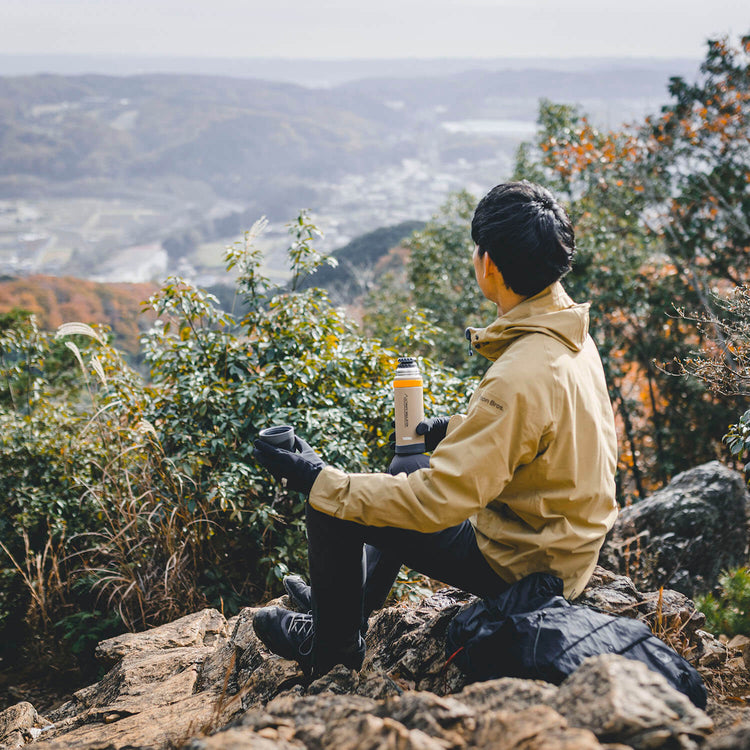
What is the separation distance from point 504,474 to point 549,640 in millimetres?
432

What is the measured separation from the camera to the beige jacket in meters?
1.52

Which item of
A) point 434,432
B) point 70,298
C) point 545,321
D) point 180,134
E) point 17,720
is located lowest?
point 70,298

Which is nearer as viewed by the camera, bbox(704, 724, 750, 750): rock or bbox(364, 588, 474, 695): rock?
bbox(704, 724, 750, 750): rock

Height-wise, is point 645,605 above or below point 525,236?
below

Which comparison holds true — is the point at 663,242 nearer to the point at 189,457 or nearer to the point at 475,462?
the point at 189,457

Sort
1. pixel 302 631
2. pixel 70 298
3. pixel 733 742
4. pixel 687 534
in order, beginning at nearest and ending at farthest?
pixel 733 742, pixel 302 631, pixel 687 534, pixel 70 298

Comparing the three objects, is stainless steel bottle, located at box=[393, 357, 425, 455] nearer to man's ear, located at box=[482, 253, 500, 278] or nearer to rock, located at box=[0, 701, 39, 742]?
man's ear, located at box=[482, 253, 500, 278]

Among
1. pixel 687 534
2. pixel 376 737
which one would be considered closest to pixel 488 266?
pixel 376 737

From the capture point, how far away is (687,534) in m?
3.80

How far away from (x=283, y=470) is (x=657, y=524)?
308 centimetres

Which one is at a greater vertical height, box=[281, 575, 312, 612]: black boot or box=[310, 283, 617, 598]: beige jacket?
box=[310, 283, 617, 598]: beige jacket

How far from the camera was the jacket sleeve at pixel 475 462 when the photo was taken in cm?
151

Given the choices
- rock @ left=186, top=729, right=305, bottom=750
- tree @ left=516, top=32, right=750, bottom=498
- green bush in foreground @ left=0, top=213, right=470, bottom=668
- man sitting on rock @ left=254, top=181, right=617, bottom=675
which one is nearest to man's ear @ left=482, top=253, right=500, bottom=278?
man sitting on rock @ left=254, top=181, right=617, bottom=675

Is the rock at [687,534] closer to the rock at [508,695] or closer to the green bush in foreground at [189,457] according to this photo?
the green bush in foreground at [189,457]
